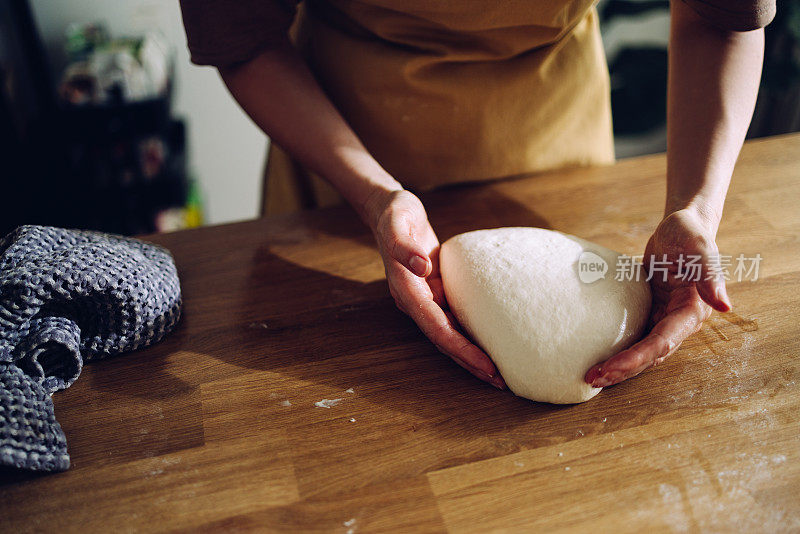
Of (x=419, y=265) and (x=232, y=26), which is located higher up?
(x=232, y=26)

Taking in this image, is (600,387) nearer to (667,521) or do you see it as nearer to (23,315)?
(667,521)

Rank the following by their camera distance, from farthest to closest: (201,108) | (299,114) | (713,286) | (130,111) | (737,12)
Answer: (201,108), (130,111), (299,114), (737,12), (713,286)

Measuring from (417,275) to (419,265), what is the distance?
0.02 metres

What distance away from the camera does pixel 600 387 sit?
0.73 metres

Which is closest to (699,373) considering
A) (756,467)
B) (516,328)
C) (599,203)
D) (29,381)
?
(756,467)

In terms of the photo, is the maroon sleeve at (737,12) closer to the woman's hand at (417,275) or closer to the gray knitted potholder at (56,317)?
the woman's hand at (417,275)

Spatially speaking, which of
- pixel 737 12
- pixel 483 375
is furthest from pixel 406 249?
pixel 737 12

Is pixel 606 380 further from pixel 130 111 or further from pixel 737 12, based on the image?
pixel 130 111

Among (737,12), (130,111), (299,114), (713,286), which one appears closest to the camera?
(713,286)

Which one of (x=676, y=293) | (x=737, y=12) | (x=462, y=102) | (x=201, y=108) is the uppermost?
(x=737, y=12)

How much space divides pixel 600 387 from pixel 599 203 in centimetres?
44

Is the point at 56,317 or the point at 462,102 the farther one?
the point at 462,102

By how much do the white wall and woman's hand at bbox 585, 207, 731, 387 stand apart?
1712 millimetres

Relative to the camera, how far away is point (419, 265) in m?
0.75
